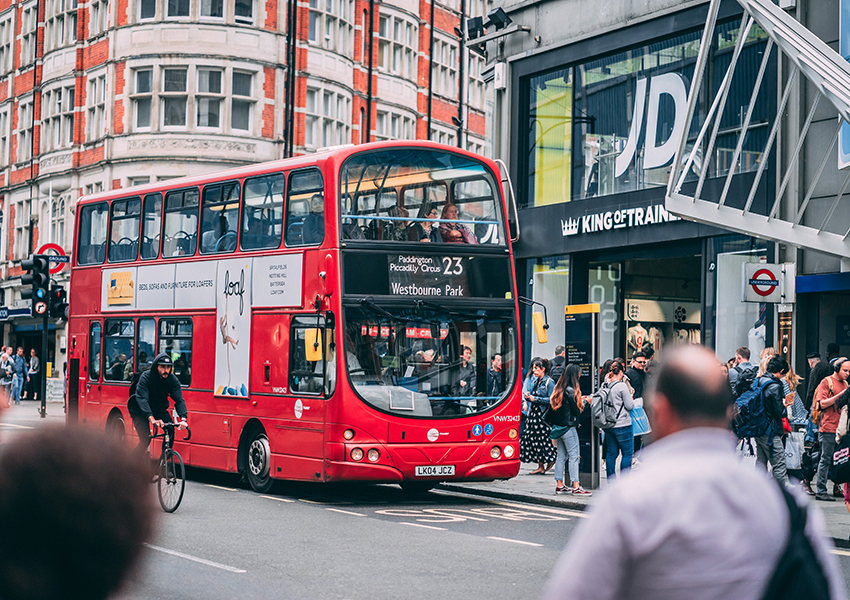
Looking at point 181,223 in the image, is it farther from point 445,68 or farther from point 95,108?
point 445,68

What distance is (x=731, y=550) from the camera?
2.52 metres

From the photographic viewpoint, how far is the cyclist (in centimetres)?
1312

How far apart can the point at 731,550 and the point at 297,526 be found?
9.31 m

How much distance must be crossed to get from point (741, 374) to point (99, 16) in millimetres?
31815

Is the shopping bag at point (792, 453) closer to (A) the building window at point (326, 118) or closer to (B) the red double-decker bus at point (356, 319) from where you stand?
(B) the red double-decker bus at point (356, 319)

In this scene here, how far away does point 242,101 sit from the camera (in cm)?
3809

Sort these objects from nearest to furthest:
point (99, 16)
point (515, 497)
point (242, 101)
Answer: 1. point (515, 497)
2. point (242, 101)
3. point (99, 16)

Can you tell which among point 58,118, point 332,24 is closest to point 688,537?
point 332,24

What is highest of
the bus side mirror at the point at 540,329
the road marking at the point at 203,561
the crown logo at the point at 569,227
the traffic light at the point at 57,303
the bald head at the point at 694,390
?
the crown logo at the point at 569,227

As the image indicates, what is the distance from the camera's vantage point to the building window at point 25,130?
4553 centimetres

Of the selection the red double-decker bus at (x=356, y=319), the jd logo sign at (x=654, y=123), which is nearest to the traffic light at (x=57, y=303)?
the red double-decker bus at (x=356, y=319)

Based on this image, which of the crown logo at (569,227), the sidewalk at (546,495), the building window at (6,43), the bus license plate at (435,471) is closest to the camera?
the sidewalk at (546,495)

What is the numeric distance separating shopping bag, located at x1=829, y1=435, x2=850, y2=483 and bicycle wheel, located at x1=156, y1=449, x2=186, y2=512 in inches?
252

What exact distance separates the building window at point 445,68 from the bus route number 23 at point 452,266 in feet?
116
